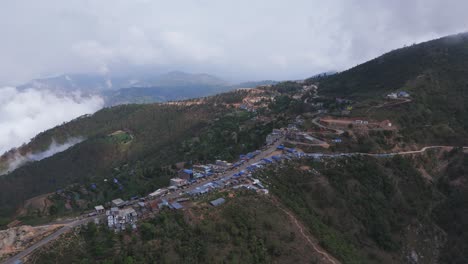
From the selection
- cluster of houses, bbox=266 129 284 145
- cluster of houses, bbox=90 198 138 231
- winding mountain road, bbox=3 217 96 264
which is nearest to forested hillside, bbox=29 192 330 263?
cluster of houses, bbox=90 198 138 231

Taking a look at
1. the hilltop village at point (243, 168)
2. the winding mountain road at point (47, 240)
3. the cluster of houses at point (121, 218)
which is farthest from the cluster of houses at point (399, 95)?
the winding mountain road at point (47, 240)

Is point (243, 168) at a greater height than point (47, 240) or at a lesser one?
greater

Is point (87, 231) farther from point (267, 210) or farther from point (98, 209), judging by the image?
point (267, 210)

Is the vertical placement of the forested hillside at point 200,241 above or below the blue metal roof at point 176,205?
below

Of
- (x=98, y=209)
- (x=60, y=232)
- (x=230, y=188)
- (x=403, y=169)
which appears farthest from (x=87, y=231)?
(x=403, y=169)

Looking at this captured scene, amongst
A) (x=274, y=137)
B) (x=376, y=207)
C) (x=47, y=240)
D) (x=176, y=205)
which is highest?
(x=274, y=137)

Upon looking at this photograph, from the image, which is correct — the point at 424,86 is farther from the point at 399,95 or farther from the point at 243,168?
the point at 243,168

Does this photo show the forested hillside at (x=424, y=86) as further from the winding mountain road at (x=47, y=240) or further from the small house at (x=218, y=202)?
the winding mountain road at (x=47, y=240)

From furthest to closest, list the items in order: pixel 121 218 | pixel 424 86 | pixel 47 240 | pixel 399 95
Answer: pixel 424 86, pixel 399 95, pixel 121 218, pixel 47 240

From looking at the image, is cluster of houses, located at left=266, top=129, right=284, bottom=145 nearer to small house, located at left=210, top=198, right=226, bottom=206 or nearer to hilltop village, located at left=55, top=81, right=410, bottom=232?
hilltop village, located at left=55, top=81, right=410, bottom=232

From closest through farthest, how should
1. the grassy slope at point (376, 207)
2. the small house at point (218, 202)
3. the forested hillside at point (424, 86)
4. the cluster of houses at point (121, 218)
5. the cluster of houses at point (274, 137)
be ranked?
the cluster of houses at point (121, 218), the small house at point (218, 202), the grassy slope at point (376, 207), the cluster of houses at point (274, 137), the forested hillside at point (424, 86)

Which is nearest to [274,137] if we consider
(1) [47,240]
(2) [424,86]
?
(1) [47,240]
